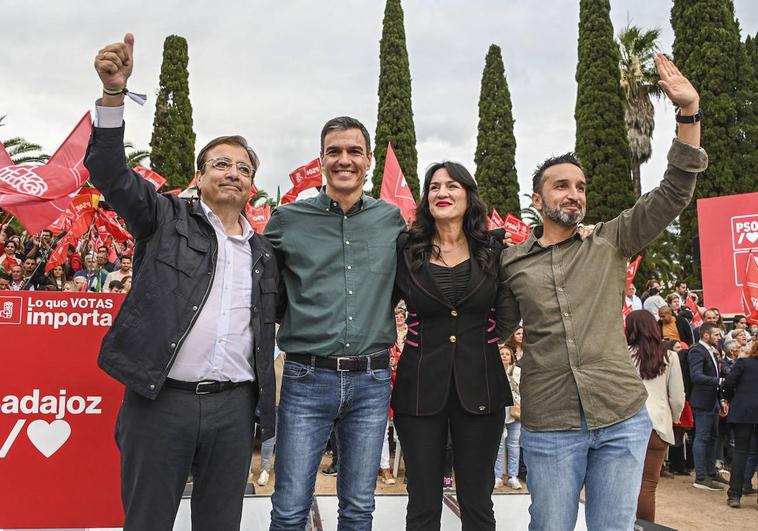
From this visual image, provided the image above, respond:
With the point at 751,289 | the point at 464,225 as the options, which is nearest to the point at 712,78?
the point at 751,289

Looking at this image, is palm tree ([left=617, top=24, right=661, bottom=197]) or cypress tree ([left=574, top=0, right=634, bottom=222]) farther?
palm tree ([left=617, top=24, right=661, bottom=197])

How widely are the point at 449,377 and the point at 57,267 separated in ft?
28.8

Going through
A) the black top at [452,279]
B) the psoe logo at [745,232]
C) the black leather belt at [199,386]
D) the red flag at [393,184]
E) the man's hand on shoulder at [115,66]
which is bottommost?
the black leather belt at [199,386]

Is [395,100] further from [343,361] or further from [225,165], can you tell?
[343,361]

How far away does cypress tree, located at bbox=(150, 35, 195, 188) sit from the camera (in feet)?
83.5

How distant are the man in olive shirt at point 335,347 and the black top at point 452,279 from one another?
0.22 metres

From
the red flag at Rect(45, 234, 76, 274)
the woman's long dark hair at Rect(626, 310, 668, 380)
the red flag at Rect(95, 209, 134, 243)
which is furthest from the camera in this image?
the red flag at Rect(95, 209, 134, 243)

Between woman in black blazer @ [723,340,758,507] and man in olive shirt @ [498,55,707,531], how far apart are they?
535cm

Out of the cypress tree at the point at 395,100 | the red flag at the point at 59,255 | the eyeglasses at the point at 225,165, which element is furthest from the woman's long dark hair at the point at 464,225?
the cypress tree at the point at 395,100

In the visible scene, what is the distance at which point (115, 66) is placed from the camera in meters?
2.29

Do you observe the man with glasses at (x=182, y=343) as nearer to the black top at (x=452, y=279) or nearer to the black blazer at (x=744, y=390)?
the black top at (x=452, y=279)

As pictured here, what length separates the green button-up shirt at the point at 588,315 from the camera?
2590mm

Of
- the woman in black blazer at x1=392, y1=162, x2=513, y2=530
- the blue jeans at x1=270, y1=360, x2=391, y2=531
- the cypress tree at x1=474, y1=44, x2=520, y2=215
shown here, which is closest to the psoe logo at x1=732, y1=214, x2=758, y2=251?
the woman in black blazer at x1=392, y1=162, x2=513, y2=530

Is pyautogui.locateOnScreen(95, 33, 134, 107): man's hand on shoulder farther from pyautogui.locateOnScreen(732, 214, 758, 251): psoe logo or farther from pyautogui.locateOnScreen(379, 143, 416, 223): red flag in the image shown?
pyautogui.locateOnScreen(732, 214, 758, 251): psoe logo
